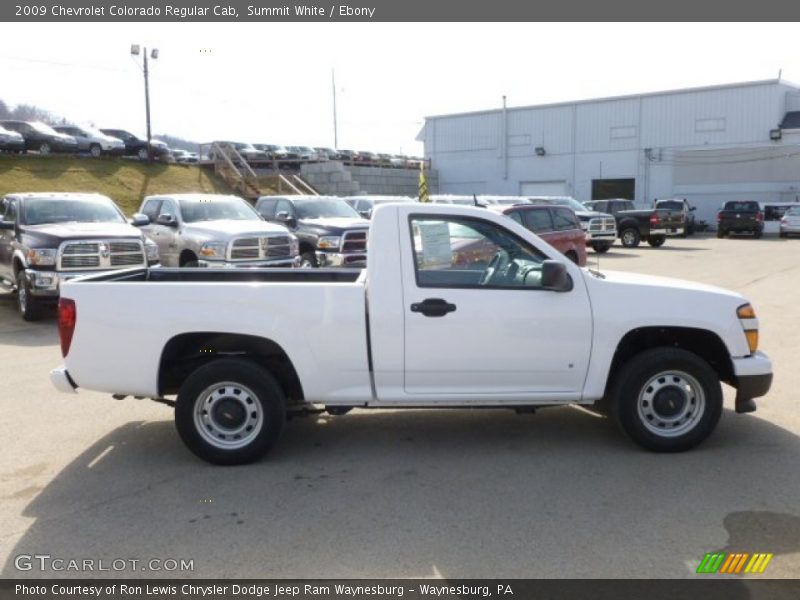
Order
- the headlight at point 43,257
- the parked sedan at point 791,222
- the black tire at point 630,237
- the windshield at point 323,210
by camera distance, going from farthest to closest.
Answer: the parked sedan at point 791,222, the black tire at point 630,237, the windshield at point 323,210, the headlight at point 43,257

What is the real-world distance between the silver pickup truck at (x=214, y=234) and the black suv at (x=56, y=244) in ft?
2.75

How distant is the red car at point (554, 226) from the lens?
15938 mm

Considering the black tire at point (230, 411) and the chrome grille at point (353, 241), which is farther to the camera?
the chrome grille at point (353, 241)

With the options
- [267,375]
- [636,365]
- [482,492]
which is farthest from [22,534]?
[636,365]

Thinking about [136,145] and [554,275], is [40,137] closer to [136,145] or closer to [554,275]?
[136,145]

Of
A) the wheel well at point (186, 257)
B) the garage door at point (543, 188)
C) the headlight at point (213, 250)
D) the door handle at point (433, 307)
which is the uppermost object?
the garage door at point (543, 188)

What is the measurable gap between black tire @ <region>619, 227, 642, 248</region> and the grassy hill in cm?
1875

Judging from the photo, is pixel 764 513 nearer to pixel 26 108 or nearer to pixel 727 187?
pixel 727 187

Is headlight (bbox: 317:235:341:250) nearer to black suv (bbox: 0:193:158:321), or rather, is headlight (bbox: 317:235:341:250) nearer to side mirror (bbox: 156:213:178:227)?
side mirror (bbox: 156:213:178:227)

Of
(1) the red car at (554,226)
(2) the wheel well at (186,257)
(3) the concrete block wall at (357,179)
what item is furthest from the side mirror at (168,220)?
(3) the concrete block wall at (357,179)

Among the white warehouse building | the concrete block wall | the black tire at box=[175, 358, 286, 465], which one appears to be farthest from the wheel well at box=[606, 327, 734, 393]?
the white warehouse building

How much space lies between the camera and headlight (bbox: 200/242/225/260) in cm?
1244

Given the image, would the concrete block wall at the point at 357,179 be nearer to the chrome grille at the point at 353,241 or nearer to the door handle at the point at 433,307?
the chrome grille at the point at 353,241

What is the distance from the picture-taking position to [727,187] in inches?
1695
